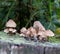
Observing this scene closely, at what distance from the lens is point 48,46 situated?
144 cm

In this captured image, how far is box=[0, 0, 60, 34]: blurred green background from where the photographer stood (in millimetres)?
1970

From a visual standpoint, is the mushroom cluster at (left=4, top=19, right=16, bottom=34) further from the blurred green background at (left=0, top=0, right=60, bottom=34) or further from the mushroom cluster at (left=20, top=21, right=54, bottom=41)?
the blurred green background at (left=0, top=0, right=60, bottom=34)

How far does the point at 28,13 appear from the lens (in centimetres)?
201

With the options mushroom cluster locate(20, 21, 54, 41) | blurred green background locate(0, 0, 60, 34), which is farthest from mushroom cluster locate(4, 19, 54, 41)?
blurred green background locate(0, 0, 60, 34)

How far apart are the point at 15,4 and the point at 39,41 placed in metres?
0.56

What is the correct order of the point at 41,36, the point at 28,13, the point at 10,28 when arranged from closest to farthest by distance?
the point at 41,36 < the point at 10,28 < the point at 28,13

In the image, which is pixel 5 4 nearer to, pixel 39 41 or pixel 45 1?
pixel 45 1

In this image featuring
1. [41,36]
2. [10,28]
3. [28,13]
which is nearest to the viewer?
[41,36]

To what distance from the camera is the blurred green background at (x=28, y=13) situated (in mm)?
1970

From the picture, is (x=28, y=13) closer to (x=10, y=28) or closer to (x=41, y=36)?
(x=10, y=28)

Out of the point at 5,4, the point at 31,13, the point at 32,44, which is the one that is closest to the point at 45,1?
the point at 31,13

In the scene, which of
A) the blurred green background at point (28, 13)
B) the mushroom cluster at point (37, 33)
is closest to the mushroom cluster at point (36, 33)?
the mushroom cluster at point (37, 33)

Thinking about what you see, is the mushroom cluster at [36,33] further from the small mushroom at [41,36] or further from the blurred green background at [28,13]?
the blurred green background at [28,13]

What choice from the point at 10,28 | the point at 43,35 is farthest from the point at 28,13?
the point at 43,35
